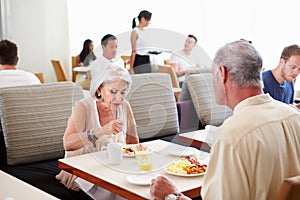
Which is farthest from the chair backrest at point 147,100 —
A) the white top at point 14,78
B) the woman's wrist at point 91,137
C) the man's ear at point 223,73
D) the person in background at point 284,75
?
the white top at point 14,78

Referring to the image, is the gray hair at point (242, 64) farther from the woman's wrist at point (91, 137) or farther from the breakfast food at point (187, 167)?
the woman's wrist at point (91, 137)

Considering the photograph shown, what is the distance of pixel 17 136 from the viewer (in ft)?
9.36

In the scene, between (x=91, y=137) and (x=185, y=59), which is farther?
(x=91, y=137)

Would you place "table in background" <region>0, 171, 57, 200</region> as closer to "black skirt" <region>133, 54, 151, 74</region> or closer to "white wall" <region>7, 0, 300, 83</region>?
"black skirt" <region>133, 54, 151, 74</region>

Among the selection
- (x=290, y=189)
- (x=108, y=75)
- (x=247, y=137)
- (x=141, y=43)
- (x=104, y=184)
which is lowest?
(x=104, y=184)

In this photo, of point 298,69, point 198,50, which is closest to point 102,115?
point 198,50

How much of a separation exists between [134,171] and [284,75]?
1.77 metres

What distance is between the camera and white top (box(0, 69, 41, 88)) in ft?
11.7

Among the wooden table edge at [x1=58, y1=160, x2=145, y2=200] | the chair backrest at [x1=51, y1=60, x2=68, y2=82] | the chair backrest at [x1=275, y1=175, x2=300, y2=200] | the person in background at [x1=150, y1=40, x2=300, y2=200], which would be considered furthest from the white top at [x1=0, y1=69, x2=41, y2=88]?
the chair backrest at [x1=51, y1=60, x2=68, y2=82]

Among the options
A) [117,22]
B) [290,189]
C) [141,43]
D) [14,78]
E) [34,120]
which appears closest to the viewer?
[290,189]

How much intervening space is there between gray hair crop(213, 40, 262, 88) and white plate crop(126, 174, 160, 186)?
2.10ft

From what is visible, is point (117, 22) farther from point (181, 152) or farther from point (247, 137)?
point (247, 137)

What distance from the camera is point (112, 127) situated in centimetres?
210

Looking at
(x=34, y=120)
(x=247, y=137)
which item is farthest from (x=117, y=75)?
(x=34, y=120)
